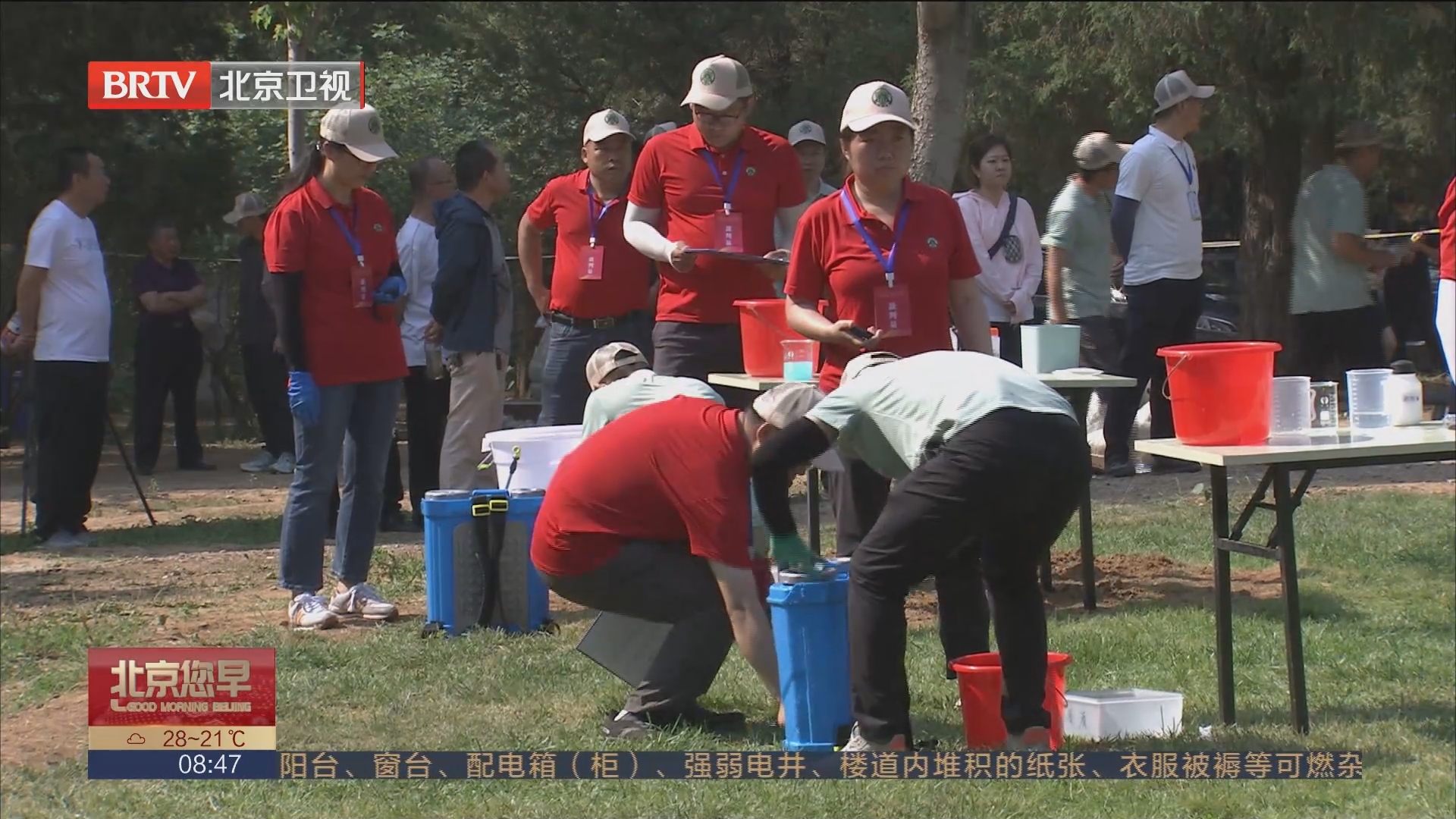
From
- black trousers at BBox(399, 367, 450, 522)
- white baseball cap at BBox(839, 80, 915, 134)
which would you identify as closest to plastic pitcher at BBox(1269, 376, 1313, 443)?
white baseball cap at BBox(839, 80, 915, 134)

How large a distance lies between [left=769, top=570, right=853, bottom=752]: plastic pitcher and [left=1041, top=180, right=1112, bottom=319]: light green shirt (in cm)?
552

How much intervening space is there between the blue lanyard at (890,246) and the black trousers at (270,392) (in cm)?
842

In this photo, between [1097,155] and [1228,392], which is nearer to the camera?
[1228,392]

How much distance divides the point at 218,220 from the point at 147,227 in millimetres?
661

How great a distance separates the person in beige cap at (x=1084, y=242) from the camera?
33.5 feet

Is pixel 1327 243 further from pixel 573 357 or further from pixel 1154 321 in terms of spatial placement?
pixel 573 357

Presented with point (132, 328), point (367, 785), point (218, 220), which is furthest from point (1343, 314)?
point (132, 328)

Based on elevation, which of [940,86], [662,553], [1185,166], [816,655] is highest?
[940,86]

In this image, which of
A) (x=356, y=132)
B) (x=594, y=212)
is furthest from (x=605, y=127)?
(x=356, y=132)

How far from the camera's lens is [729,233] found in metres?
6.98

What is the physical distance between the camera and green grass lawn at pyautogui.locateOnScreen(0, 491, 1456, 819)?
4820 millimetres

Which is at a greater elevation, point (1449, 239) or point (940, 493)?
point (1449, 239)

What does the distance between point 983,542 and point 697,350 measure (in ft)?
7.87

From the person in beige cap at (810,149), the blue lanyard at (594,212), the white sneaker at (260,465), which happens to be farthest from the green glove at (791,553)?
the white sneaker at (260,465)
